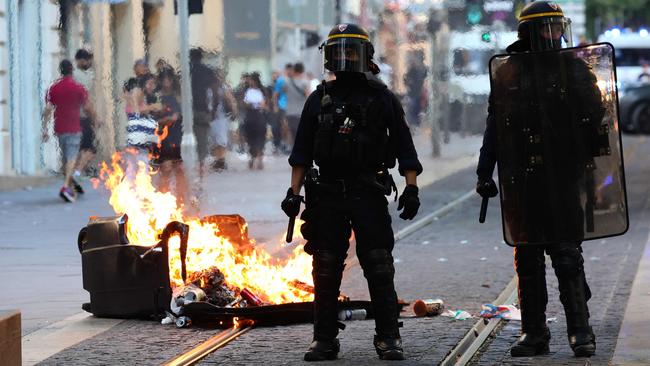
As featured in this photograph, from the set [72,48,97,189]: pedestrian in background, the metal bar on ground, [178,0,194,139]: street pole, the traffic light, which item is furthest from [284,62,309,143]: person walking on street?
the metal bar on ground

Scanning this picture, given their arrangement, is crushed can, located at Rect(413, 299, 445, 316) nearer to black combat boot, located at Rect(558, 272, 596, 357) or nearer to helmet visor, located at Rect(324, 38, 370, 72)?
black combat boot, located at Rect(558, 272, 596, 357)

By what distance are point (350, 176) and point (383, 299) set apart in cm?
62

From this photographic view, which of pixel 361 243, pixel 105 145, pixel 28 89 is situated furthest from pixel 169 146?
pixel 361 243

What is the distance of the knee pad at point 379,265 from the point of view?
25.3ft

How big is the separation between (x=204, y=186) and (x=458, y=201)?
366 cm

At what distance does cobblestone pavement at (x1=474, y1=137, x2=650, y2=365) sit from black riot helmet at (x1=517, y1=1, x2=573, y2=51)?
5.01 feet

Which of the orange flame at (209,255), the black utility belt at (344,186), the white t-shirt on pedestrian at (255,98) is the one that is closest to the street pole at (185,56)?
the orange flame at (209,255)

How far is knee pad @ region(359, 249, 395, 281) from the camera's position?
772 cm

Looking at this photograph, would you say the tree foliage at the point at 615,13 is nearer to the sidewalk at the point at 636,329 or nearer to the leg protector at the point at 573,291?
the sidewalk at the point at 636,329

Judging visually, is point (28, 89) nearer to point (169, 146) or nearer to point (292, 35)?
point (169, 146)

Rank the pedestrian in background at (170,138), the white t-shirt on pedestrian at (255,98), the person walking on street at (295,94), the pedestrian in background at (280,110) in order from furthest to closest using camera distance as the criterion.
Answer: the pedestrian in background at (280,110)
the person walking on street at (295,94)
the white t-shirt on pedestrian at (255,98)
the pedestrian in background at (170,138)

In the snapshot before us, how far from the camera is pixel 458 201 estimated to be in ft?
62.6

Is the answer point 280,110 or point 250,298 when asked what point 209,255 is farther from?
point 280,110

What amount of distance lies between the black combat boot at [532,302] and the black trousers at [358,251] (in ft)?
2.12
